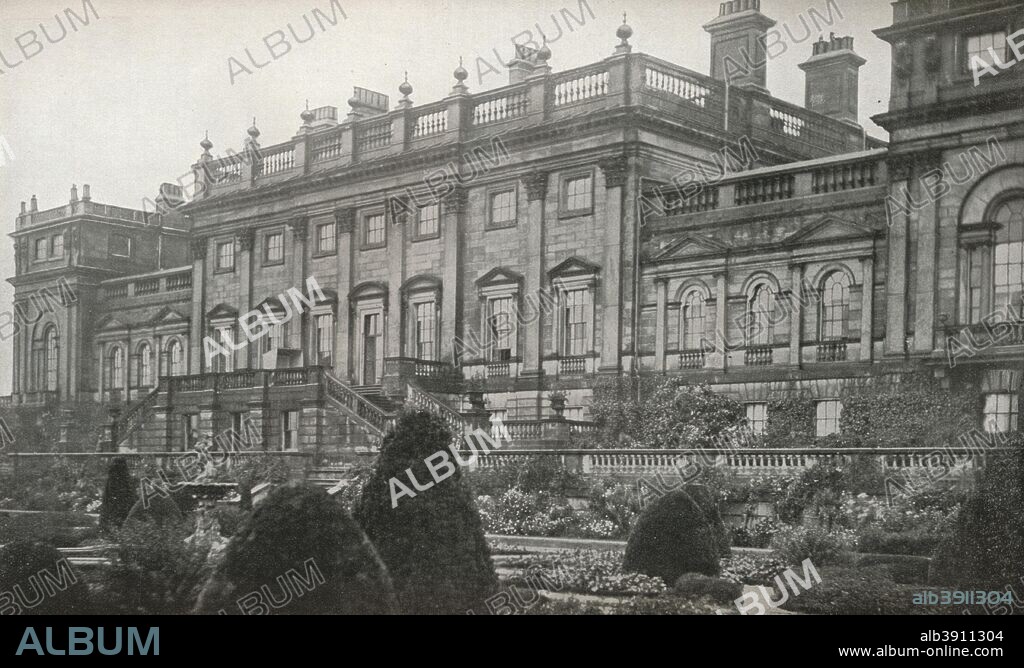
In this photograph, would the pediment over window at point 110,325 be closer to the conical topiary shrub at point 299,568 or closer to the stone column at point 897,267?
the conical topiary shrub at point 299,568

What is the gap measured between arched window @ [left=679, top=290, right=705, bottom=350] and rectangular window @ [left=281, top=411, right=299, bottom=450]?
9536mm

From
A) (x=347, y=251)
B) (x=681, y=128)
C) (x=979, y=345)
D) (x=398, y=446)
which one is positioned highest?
(x=681, y=128)

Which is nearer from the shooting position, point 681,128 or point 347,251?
point 681,128

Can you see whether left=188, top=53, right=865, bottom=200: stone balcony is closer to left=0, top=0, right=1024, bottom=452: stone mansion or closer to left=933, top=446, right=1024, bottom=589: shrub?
left=0, top=0, right=1024, bottom=452: stone mansion

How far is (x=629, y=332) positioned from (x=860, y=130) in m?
7.25

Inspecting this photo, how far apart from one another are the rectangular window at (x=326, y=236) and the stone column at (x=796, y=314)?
42.6ft

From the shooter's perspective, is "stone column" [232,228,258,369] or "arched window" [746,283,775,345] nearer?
"arched window" [746,283,775,345]

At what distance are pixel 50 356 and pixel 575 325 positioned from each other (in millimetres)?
13447

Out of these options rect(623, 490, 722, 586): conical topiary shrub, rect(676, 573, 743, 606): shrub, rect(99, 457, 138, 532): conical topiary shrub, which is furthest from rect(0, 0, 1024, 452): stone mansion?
rect(676, 573, 743, 606): shrub

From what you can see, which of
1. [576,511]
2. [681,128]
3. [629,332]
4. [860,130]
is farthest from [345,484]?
[860,130]

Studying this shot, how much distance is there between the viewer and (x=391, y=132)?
32.4m

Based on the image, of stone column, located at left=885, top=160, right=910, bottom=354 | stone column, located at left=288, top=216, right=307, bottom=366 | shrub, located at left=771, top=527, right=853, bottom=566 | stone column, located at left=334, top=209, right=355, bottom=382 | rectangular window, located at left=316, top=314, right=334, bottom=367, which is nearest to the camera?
shrub, located at left=771, top=527, right=853, bottom=566

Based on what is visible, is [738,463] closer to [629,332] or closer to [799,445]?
[799,445]

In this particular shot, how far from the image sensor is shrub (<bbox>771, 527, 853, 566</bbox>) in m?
18.8
